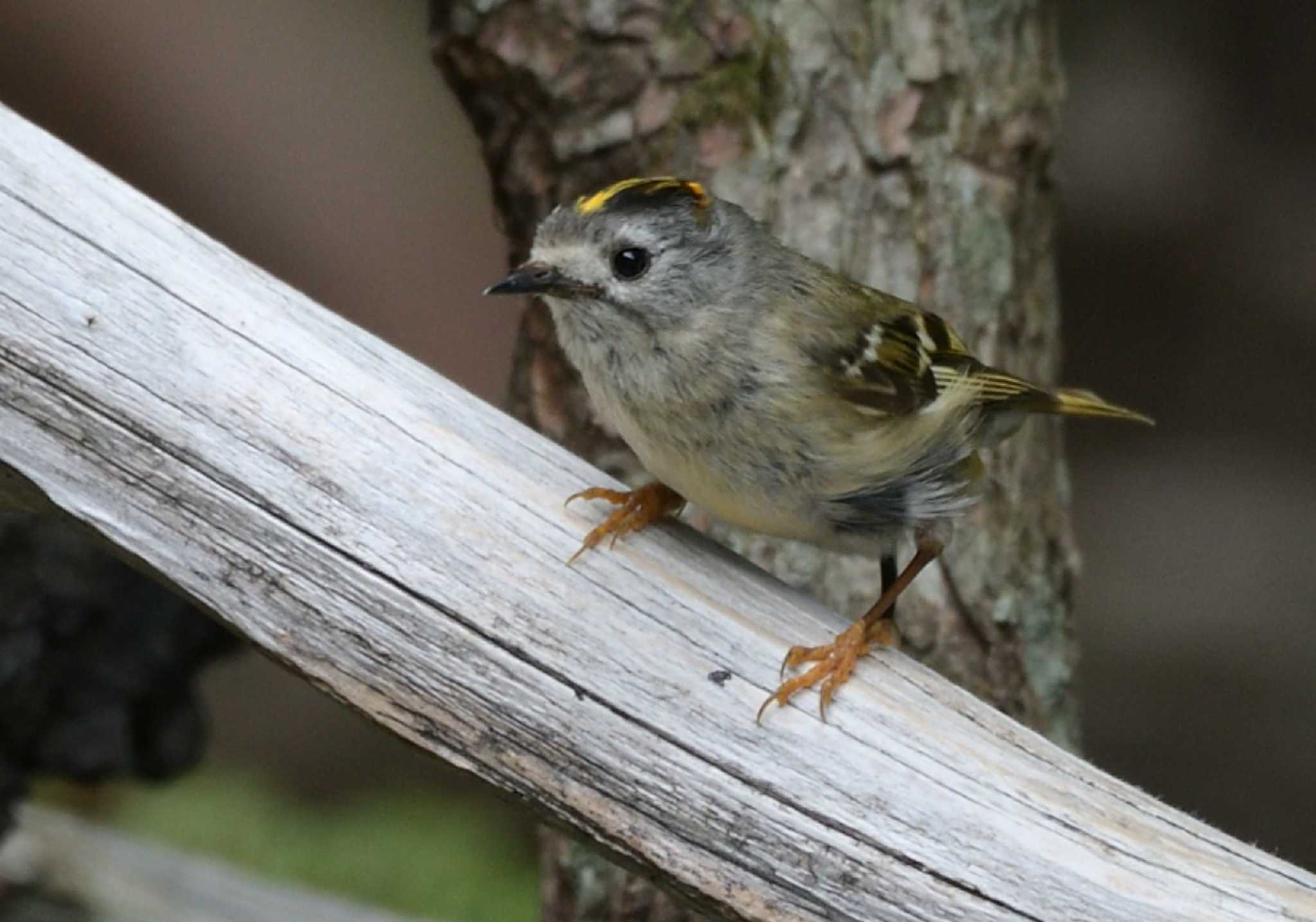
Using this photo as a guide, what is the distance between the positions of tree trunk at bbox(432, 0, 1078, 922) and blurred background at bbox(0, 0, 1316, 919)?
2.53 metres

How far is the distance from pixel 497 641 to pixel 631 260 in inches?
33.0

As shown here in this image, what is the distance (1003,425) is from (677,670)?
1.43 meters

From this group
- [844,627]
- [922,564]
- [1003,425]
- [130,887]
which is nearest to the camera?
[844,627]

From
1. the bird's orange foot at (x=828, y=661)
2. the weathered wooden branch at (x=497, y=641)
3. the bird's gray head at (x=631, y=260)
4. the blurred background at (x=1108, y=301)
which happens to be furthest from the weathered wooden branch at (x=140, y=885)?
the bird's gray head at (x=631, y=260)

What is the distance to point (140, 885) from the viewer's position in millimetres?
5199

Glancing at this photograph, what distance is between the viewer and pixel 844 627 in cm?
304

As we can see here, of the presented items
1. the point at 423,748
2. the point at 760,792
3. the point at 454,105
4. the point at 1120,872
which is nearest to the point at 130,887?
the point at 423,748

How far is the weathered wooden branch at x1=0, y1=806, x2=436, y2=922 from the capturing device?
5.08 metres

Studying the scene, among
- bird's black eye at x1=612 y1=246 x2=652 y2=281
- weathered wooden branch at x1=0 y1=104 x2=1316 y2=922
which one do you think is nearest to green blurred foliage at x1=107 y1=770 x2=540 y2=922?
weathered wooden branch at x1=0 y1=104 x2=1316 y2=922

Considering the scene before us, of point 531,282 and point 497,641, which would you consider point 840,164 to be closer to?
point 531,282

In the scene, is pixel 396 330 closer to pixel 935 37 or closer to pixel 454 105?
pixel 454 105

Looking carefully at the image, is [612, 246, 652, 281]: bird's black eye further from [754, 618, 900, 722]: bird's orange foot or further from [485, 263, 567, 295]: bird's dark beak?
[754, 618, 900, 722]: bird's orange foot

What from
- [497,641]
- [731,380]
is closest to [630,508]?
[731,380]

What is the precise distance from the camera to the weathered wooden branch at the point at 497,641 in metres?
2.61
